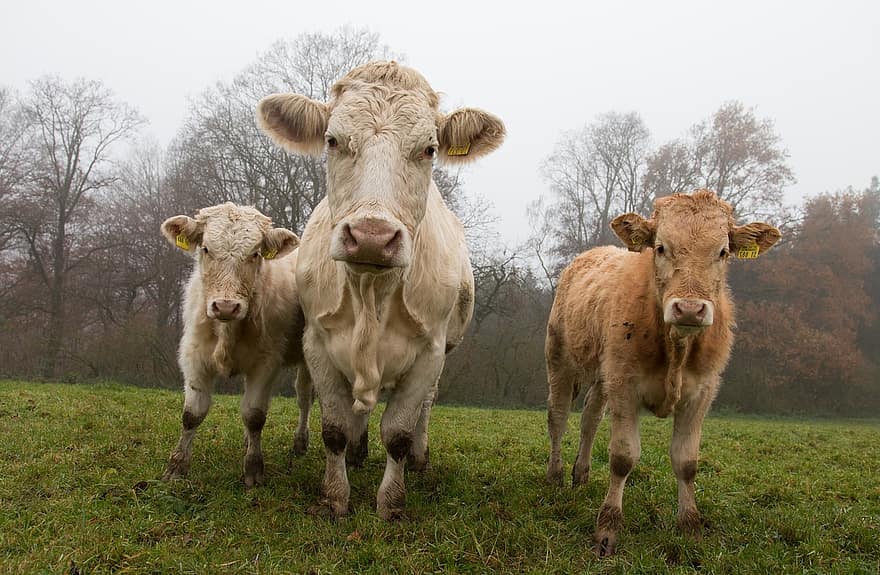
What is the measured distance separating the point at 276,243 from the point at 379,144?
189 centimetres

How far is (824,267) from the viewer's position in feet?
81.9

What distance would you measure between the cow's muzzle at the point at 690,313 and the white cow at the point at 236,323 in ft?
10.1

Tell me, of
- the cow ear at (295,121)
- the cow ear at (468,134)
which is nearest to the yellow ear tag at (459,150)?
the cow ear at (468,134)

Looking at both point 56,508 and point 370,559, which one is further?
point 56,508

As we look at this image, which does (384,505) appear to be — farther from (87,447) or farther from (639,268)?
(87,447)

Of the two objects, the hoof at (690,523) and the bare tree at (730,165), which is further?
the bare tree at (730,165)

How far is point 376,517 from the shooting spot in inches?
155

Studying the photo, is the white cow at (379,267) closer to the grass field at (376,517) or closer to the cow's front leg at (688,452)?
the grass field at (376,517)

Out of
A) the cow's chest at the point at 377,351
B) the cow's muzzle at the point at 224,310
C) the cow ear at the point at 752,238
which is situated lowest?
the cow's chest at the point at 377,351

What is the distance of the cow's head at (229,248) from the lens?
4.41 metres

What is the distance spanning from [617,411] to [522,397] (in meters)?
19.6

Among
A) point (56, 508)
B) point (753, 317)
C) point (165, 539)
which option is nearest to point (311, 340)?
point (165, 539)

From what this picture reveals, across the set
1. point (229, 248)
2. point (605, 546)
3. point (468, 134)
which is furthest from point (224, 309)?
point (605, 546)

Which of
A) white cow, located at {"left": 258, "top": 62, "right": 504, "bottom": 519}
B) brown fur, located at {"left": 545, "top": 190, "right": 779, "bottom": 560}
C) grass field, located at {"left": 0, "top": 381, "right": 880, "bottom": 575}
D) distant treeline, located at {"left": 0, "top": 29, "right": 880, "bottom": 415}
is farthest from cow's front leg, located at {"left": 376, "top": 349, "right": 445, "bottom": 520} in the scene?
distant treeline, located at {"left": 0, "top": 29, "right": 880, "bottom": 415}
